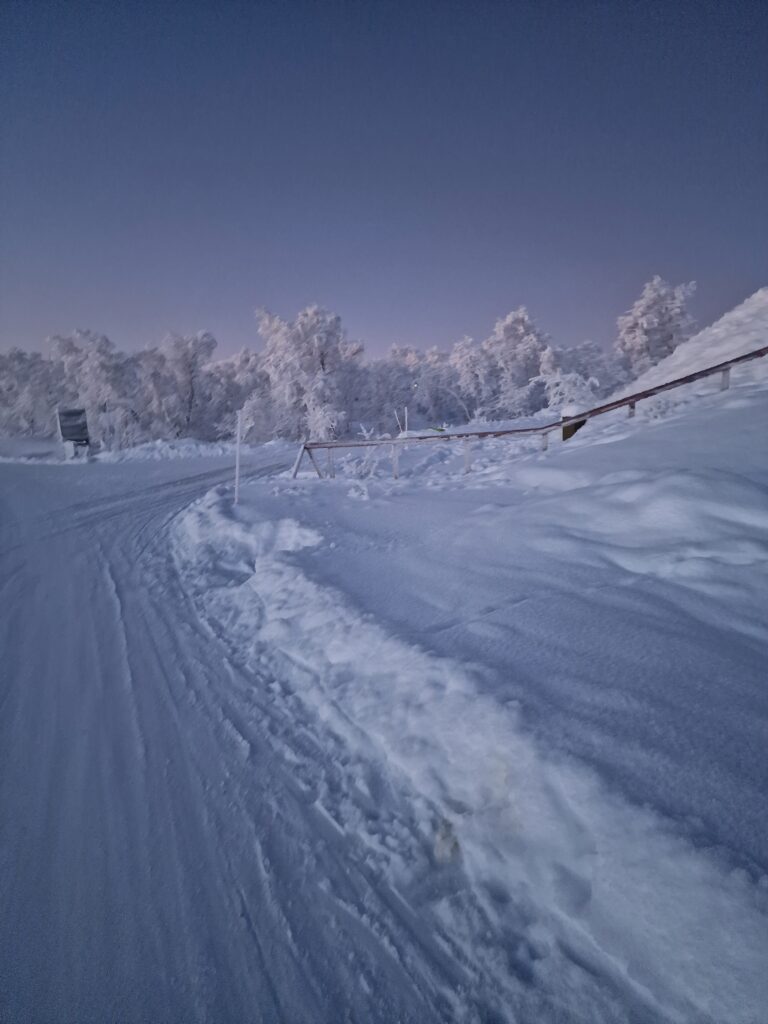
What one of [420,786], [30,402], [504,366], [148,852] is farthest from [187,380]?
[420,786]

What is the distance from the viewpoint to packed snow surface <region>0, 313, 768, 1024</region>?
5.62 feet

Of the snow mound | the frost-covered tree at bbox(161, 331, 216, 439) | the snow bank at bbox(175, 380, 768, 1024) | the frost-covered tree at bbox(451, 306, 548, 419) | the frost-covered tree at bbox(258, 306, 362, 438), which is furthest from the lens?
the frost-covered tree at bbox(451, 306, 548, 419)

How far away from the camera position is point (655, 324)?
3912cm

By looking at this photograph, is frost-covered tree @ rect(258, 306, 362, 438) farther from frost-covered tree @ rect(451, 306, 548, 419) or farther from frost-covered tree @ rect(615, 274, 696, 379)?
frost-covered tree @ rect(615, 274, 696, 379)

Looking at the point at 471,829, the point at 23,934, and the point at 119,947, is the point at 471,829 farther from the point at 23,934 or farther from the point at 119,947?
the point at 23,934

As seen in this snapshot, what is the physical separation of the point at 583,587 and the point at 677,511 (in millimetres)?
1589

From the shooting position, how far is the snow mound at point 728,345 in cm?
1066

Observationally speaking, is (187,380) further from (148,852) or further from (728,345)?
(148,852)

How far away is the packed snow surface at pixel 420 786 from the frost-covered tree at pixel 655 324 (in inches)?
1663

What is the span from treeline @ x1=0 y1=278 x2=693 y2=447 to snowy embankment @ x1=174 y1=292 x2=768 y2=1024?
28.8m

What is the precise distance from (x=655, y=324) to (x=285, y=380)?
33.4 meters

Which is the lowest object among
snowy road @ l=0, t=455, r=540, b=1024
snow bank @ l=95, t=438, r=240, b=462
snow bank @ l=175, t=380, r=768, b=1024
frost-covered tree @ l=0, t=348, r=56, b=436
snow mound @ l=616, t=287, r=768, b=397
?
snowy road @ l=0, t=455, r=540, b=1024

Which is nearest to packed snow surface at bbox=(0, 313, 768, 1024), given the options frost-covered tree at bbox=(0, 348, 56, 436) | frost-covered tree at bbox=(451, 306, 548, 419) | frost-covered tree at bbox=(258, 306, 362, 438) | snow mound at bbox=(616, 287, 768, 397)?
snow mound at bbox=(616, 287, 768, 397)

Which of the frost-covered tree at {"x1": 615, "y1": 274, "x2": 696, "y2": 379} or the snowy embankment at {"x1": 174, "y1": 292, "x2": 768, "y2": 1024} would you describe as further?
A: the frost-covered tree at {"x1": 615, "y1": 274, "x2": 696, "y2": 379}
